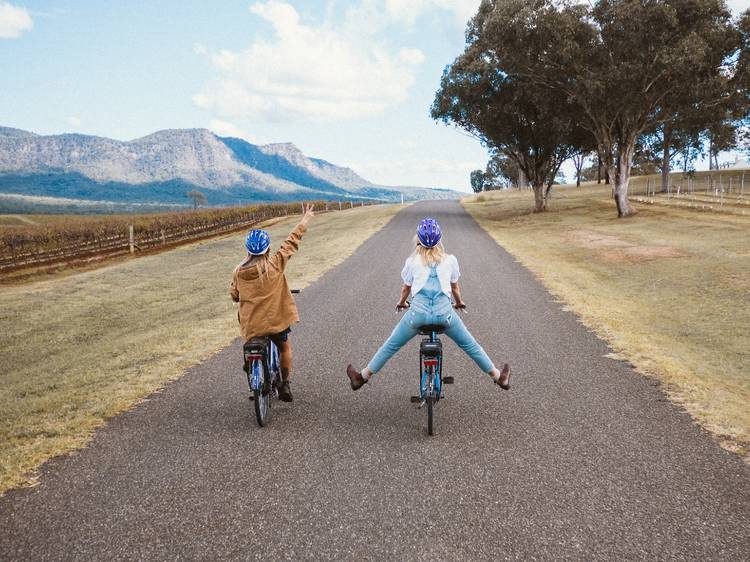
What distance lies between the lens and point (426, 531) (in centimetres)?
383

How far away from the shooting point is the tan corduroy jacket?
5789 millimetres

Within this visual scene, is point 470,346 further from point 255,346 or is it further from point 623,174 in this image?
point 623,174

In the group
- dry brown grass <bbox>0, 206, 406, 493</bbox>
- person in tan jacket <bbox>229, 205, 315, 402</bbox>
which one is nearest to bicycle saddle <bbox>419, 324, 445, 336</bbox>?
person in tan jacket <bbox>229, 205, 315, 402</bbox>

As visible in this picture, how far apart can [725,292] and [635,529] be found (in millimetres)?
11760

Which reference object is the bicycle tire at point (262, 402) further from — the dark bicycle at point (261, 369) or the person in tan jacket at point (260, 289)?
the person in tan jacket at point (260, 289)

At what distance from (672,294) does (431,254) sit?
10.7m

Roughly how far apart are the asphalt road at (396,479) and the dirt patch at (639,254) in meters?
12.9

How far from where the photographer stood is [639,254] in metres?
19.9

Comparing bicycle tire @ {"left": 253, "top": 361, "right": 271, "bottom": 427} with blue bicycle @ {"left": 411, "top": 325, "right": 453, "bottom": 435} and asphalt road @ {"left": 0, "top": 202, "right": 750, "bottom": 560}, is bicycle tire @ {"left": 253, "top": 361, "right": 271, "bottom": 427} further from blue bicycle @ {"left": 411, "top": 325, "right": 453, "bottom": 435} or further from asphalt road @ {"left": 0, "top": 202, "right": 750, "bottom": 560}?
blue bicycle @ {"left": 411, "top": 325, "right": 453, "bottom": 435}

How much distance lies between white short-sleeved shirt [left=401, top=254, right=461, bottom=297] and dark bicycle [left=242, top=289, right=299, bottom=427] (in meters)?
1.70

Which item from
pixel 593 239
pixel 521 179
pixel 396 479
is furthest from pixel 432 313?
pixel 521 179

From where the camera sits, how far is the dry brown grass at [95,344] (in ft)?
19.1

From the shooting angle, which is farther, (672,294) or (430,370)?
(672,294)

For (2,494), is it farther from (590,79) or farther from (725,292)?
(590,79)
